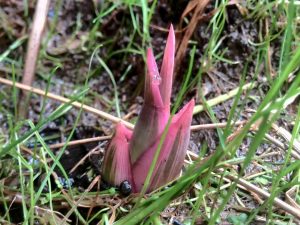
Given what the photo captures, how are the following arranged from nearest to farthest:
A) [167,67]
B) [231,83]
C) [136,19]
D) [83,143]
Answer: [167,67] → [83,143] → [231,83] → [136,19]

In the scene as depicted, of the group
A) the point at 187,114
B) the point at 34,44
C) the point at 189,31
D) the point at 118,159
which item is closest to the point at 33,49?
the point at 34,44

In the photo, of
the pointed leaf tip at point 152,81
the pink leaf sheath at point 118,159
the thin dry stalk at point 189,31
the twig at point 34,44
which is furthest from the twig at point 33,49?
the pointed leaf tip at point 152,81

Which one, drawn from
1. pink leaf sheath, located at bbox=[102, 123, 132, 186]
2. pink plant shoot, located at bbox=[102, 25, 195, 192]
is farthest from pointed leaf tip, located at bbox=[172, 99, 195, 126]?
pink leaf sheath, located at bbox=[102, 123, 132, 186]

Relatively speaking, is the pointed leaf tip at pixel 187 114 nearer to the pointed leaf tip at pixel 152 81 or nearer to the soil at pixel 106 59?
the pointed leaf tip at pixel 152 81

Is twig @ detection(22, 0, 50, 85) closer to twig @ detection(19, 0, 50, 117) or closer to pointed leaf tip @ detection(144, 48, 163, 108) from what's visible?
twig @ detection(19, 0, 50, 117)

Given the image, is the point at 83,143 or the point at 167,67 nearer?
the point at 167,67

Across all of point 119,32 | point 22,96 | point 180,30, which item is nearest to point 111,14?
point 119,32

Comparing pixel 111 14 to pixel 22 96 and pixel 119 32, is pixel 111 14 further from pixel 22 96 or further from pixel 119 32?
pixel 22 96
